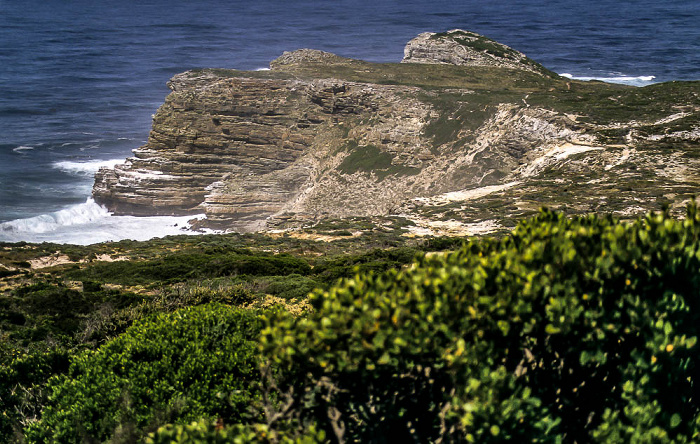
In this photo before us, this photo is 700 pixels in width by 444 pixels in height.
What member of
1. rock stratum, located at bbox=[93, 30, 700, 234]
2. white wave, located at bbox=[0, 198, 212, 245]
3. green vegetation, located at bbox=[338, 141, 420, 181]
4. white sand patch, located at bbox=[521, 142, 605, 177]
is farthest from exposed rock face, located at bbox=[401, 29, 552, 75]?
white wave, located at bbox=[0, 198, 212, 245]

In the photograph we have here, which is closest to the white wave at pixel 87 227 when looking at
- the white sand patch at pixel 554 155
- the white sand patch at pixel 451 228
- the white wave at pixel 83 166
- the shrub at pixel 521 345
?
the white wave at pixel 83 166

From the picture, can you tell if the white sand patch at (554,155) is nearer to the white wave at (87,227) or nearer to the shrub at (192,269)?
the shrub at (192,269)

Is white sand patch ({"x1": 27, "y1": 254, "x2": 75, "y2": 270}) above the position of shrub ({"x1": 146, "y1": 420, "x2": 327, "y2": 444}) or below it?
below

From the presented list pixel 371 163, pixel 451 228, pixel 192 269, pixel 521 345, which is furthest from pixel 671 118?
pixel 521 345

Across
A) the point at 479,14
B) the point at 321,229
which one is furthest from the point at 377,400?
the point at 479,14

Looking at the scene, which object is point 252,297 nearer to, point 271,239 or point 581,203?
point 271,239

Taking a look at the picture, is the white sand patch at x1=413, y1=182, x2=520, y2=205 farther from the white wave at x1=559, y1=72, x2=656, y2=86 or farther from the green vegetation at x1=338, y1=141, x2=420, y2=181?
the white wave at x1=559, y1=72, x2=656, y2=86
